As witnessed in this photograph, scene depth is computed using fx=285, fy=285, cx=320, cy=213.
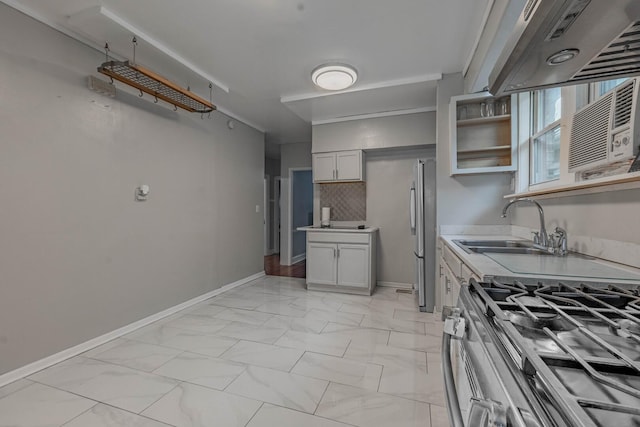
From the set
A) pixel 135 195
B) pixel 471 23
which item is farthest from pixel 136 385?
pixel 471 23

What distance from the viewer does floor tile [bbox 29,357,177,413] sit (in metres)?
1.73

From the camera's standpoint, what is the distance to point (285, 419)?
1.56m

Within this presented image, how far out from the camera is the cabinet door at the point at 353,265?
12.7ft

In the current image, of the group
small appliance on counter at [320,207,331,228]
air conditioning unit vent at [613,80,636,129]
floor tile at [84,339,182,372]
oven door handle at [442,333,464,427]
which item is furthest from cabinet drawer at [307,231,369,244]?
oven door handle at [442,333,464,427]

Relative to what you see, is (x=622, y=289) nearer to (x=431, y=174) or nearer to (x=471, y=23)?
(x=471, y=23)

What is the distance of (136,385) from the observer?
6.10 ft

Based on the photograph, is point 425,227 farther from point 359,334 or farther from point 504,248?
point 359,334

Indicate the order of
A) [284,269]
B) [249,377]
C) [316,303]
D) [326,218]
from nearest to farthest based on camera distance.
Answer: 1. [249,377]
2. [316,303]
3. [326,218]
4. [284,269]

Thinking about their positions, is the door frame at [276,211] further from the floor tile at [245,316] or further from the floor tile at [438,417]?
the floor tile at [438,417]

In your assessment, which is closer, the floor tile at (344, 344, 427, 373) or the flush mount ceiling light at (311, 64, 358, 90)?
the floor tile at (344, 344, 427, 373)

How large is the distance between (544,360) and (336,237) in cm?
352

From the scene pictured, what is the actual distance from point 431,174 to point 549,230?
140cm

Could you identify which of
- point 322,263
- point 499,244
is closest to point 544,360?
point 499,244

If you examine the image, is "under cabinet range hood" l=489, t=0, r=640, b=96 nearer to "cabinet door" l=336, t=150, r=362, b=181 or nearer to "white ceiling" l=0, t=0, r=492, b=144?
"white ceiling" l=0, t=0, r=492, b=144
